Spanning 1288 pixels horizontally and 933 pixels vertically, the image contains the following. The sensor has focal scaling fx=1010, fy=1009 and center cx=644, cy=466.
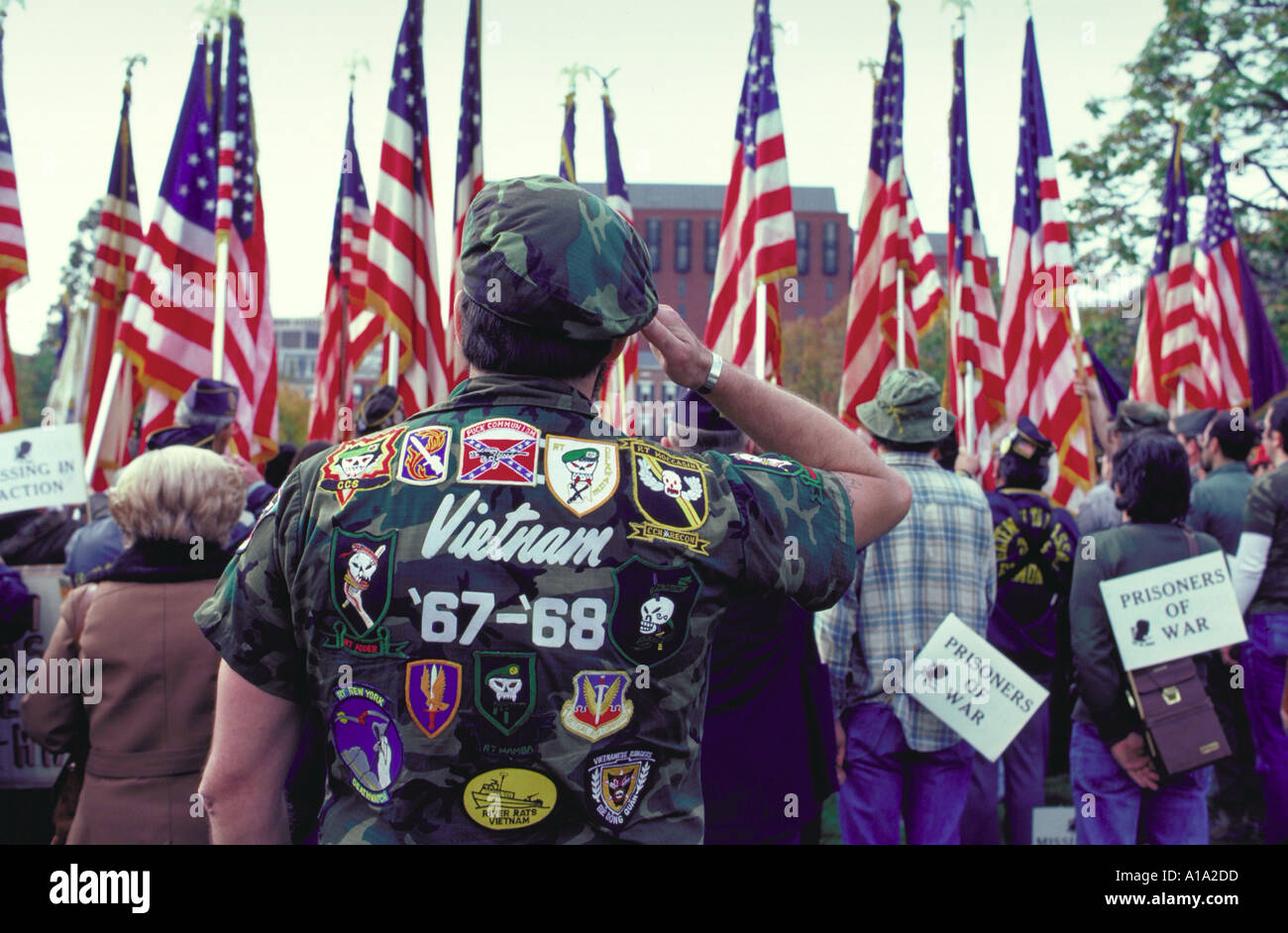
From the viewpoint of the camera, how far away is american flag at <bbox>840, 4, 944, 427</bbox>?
7594 millimetres

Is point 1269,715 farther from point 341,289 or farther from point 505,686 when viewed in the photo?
point 341,289

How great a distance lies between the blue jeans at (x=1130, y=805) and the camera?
3947mm

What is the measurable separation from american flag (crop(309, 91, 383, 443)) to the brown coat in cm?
587

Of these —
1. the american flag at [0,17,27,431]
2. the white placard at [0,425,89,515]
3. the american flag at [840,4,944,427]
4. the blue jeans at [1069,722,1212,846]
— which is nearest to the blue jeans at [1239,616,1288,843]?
the blue jeans at [1069,722,1212,846]

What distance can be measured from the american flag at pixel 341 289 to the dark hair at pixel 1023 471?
579 cm

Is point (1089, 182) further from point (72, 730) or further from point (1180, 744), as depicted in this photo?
point (72, 730)

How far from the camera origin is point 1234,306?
10219 millimetres

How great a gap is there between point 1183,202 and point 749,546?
10892mm

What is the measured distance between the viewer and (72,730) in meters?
3.21

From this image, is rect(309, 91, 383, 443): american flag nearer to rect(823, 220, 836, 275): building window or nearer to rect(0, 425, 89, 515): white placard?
rect(0, 425, 89, 515): white placard

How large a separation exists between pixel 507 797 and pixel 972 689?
111 inches

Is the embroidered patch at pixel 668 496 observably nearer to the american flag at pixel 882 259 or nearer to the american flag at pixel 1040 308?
the american flag at pixel 882 259

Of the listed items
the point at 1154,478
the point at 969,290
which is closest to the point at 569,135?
the point at 969,290
